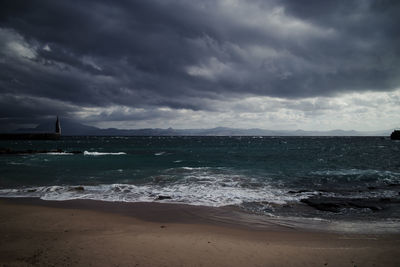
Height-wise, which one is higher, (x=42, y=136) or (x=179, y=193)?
Answer: (x=42, y=136)

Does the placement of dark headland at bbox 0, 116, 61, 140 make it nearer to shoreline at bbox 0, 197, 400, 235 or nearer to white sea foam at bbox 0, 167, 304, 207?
white sea foam at bbox 0, 167, 304, 207

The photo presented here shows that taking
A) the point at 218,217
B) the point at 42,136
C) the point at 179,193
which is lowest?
the point at 179,193

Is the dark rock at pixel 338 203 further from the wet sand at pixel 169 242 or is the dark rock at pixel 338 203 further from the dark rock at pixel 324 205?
the wet sand at pixel 169 242

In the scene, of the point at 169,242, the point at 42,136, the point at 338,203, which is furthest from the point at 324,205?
the point at 42,136

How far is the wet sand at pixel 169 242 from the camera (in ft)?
17.4

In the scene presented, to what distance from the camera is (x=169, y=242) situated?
21.0 ft

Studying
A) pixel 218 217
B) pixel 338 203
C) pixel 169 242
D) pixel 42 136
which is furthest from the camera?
pixel 42 136

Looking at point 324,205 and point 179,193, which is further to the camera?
point 179,193

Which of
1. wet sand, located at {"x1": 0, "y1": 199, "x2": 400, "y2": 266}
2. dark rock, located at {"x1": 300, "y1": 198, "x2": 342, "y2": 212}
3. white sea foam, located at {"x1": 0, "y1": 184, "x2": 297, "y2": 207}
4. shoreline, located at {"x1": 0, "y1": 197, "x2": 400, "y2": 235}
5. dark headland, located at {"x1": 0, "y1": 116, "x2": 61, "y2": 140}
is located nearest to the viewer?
wet sand, located at {"x1": 0, "y1": 199, "x2": 400, "y2": 266}

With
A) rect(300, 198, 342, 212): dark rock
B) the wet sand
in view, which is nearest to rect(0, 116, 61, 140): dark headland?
the wet sand

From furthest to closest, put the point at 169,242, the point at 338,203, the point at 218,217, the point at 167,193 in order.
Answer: the point at 167,193
the point at 338,203
the point at 218,217
the point at 169,242

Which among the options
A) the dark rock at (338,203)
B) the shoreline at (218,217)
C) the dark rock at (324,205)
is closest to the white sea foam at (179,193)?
the shoreline at (218,217)

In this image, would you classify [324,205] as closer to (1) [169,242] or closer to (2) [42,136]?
(1) [169,242]

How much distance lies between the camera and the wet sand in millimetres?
5316
